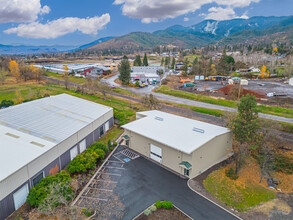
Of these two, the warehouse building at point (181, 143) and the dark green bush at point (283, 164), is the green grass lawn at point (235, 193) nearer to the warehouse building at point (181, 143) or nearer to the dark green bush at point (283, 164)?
the warehouse building at point (181, 143)

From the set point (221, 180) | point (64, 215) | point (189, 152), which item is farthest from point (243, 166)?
point (64, 215)

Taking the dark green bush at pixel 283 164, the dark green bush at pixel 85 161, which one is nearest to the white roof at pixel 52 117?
the dark green bush at pixel 85 161

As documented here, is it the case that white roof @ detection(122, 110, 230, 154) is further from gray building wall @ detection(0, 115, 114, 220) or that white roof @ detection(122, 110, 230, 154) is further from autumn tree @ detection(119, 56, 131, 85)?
autumn tree @ detection(119, 56, 131, 85)

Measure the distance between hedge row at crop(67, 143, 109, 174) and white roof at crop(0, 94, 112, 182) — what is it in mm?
2913

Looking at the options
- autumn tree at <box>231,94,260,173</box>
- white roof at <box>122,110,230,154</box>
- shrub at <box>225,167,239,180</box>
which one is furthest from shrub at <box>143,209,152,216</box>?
autumn tree at <box>231,94,260,173</box>

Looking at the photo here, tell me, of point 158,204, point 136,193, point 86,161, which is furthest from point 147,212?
point 86,161

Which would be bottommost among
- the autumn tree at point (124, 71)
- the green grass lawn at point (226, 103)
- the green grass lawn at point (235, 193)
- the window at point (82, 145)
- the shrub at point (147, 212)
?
the green grass lawn at point (235, 193)

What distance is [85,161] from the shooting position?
67.1 feet

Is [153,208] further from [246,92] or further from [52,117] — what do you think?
[246,92]

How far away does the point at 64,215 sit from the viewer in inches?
558

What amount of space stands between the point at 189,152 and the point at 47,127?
58.8 feet

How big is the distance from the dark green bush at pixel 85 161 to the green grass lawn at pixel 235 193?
12314mm

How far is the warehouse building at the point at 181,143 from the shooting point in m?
20.0

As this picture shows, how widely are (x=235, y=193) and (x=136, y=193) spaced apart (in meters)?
9.66
